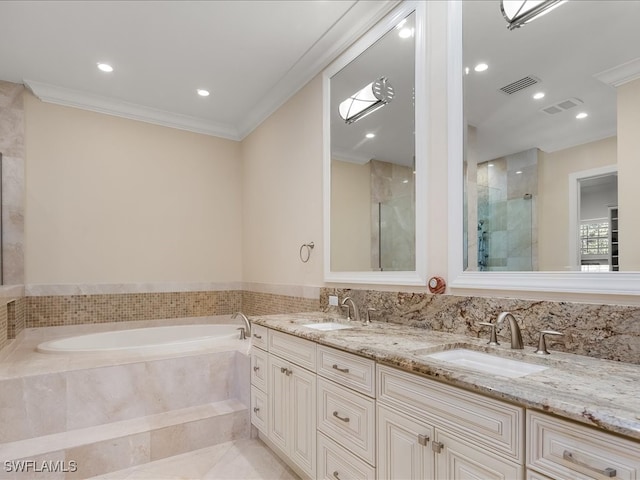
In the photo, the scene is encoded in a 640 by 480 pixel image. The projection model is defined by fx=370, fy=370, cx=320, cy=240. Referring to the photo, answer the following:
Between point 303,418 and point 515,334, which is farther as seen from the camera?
point 303,418

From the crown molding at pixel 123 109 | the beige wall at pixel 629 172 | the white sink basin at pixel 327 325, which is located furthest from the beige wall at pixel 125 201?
the beige wall at pixel 629 172

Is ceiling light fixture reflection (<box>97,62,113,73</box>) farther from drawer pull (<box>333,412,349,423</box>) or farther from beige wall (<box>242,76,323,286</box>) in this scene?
drawer pull (<box>333,412,349,423</box>)

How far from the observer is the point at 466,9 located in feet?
6.12

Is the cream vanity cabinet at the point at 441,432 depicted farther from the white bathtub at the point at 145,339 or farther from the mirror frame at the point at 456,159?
the white bathtub at the point at 145,339

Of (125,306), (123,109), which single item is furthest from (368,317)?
(123,109)

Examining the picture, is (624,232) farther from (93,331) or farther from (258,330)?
(93,331)

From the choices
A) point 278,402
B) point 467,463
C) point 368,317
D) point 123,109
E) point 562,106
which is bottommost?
point 278,402

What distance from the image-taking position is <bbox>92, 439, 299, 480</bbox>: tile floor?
7.13 feet

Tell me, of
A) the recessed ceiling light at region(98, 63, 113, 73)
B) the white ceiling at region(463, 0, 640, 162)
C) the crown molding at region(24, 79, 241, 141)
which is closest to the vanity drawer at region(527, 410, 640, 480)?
the white ceiling at region(463, 0, 640, 162)

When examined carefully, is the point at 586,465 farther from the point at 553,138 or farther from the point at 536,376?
the point at 553,138

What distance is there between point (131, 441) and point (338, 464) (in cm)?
141

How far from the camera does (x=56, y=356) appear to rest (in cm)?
269

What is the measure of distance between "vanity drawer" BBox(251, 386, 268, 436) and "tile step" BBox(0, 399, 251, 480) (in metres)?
0.14

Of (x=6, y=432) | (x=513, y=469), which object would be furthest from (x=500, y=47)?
(x=6, y=432)
